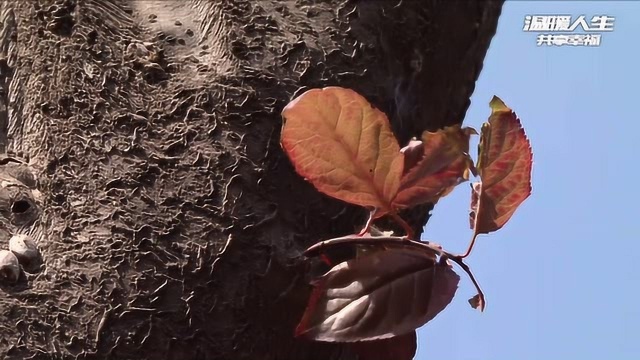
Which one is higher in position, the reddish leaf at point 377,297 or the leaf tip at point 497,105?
the leaf tip at point 497,105

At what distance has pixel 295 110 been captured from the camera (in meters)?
0.29

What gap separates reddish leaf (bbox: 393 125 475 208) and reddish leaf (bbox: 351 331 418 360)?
6 cm

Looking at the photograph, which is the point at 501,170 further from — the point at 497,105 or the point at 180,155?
the point at 180,155

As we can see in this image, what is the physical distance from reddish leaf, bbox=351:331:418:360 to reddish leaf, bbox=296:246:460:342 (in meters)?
0.02

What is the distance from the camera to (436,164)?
0.30 meters

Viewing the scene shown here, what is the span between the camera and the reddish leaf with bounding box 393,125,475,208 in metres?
0.30

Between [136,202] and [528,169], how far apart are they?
0.54 feet

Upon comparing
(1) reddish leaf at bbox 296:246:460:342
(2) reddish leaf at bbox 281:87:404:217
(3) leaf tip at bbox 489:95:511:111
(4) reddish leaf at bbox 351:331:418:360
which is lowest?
(4) reddish leaf at bbox 351:331:418:360

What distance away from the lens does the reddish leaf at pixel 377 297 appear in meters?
0.29

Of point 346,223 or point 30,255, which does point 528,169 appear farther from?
point 30,255

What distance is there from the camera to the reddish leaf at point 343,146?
291 mm

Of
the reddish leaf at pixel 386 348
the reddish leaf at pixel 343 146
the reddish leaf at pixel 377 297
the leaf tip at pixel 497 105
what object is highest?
the leaf tip at pixel 497 105

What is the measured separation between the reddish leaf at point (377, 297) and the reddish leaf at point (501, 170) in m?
0.03

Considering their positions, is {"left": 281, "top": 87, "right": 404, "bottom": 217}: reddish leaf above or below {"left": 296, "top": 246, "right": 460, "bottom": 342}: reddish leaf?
above
